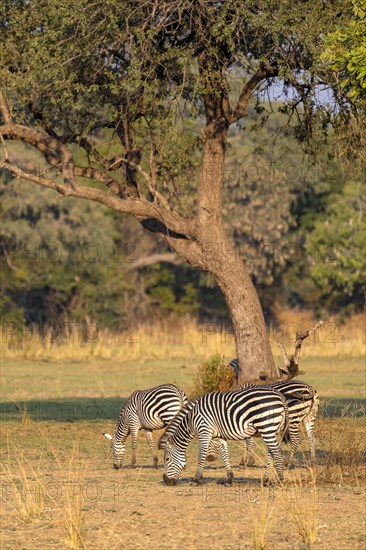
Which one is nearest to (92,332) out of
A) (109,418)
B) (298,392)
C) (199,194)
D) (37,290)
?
(37,290)

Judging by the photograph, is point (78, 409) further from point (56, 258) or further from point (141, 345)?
point (56, 258)

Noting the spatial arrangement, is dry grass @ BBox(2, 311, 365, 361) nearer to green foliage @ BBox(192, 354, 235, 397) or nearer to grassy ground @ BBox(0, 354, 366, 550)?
green foliage @ BBox(192, 354, 235, 397)

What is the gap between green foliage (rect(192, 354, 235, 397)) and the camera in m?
19.3

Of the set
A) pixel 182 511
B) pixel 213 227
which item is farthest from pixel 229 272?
pixel 182 511

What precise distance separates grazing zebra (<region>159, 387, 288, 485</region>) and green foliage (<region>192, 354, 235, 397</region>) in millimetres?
6349

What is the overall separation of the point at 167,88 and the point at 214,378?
499 centimetres

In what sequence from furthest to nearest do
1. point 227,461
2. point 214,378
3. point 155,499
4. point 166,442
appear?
1. point 214,378
2. point 166,442
3. point 227,461
4. point 155,499

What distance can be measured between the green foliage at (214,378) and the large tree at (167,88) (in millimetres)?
1112

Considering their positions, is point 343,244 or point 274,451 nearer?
point 274,451

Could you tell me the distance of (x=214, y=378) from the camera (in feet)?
63.9


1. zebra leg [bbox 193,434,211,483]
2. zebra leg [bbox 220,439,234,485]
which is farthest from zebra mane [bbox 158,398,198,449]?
zebra leg [bbox 220,439,234,485]

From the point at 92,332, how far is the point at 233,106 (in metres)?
20.1

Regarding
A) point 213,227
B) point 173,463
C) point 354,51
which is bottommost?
point 173,463

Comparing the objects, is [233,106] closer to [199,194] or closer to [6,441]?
[199,194]
